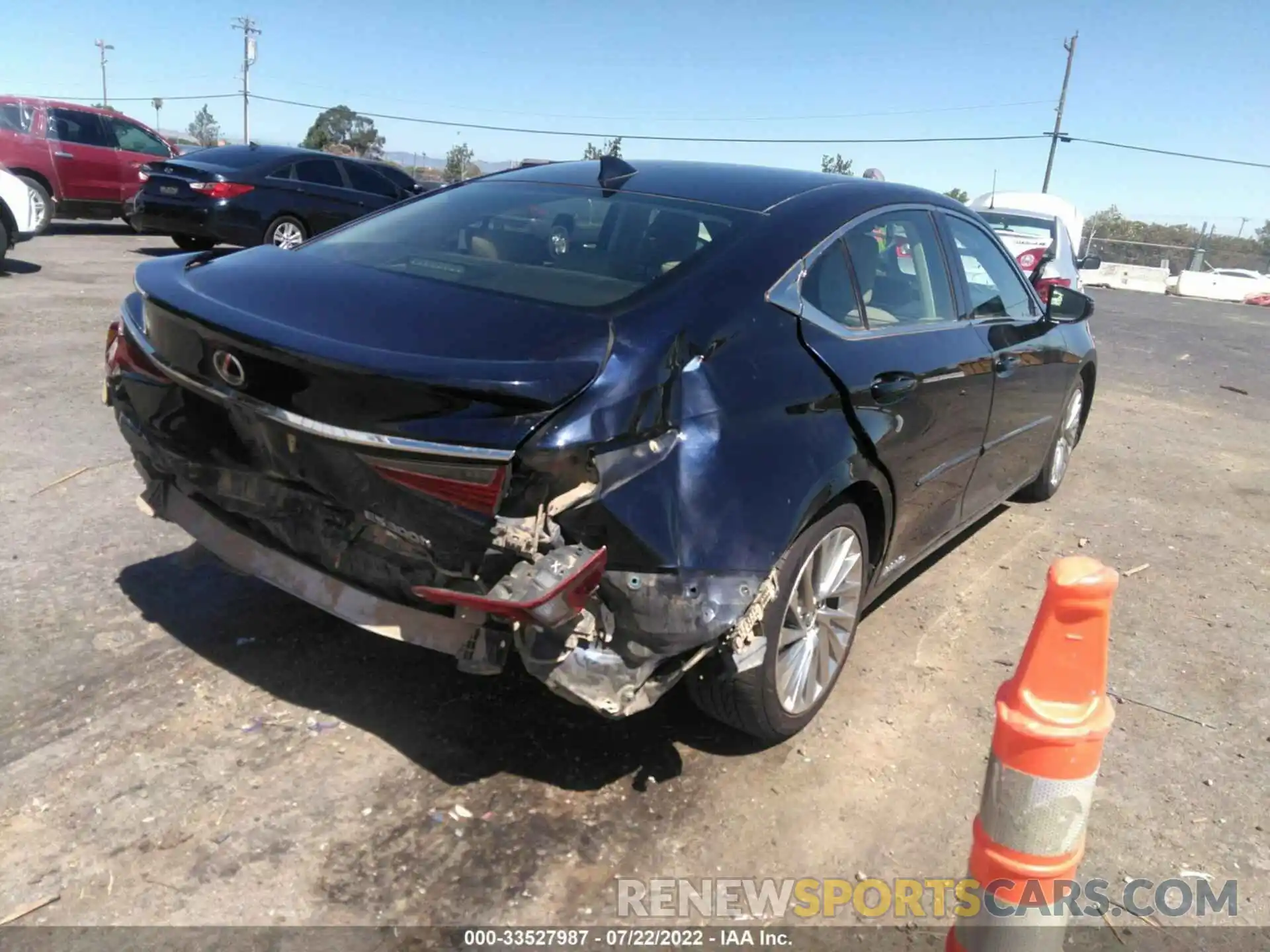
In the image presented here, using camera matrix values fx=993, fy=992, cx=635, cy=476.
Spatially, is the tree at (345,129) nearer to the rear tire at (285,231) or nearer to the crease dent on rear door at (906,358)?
the rear tire at (285,231)

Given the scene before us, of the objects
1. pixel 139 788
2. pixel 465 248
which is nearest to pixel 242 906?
pixel 139 788

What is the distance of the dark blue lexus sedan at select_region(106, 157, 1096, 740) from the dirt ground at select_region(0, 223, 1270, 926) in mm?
369

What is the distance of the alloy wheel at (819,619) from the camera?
2.96 meters

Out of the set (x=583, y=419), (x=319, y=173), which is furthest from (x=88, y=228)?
(x=583, y=419)

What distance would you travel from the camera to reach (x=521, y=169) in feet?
13.1

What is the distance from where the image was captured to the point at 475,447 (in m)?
2.25

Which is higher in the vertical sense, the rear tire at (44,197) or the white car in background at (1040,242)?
the white car in background at (1040,242)

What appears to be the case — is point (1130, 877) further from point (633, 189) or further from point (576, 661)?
point (633, 189)

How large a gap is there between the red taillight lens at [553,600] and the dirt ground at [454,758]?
2.30ft

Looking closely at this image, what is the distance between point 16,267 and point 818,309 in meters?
10.7

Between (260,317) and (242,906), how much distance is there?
145 cm

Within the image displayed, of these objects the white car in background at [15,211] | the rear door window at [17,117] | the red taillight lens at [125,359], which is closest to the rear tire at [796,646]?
the red taillight lens at [125,359]

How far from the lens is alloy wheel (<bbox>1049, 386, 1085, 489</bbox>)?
5754 mm

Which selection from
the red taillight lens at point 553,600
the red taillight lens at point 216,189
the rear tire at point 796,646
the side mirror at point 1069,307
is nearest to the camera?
the red taillight lens at point 553,600
